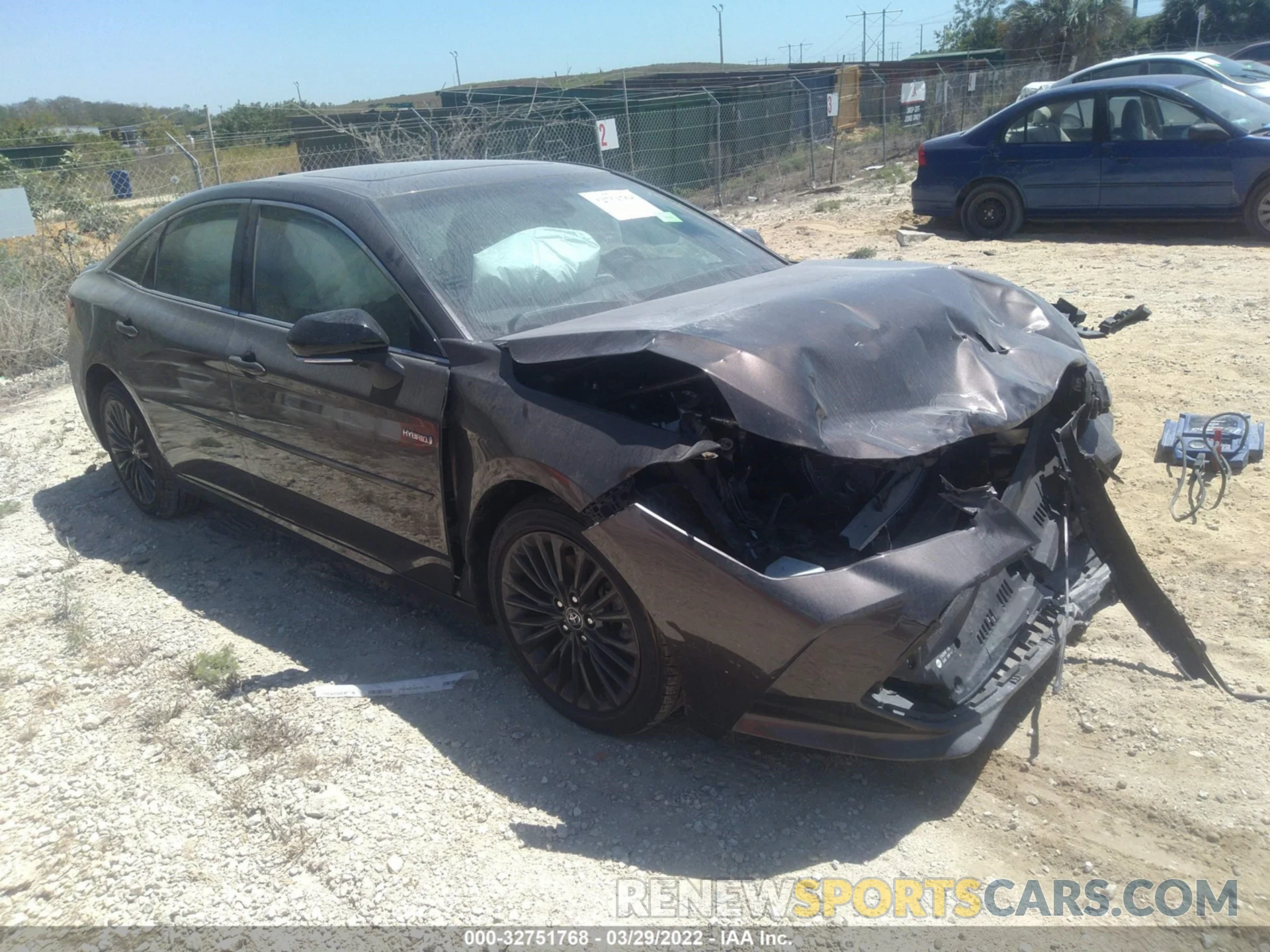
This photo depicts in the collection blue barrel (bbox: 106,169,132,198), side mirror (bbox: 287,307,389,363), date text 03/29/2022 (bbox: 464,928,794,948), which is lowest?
date text 03/29/2022 (bbox: 464,928,794,948)

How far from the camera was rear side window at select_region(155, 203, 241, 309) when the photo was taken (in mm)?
4363

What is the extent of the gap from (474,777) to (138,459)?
10.4 feet

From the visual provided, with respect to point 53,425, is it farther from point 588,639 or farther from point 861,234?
point 861,234

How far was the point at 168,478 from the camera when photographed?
5.09 m

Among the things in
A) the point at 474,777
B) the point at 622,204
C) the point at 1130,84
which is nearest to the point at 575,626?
the point at 474,777

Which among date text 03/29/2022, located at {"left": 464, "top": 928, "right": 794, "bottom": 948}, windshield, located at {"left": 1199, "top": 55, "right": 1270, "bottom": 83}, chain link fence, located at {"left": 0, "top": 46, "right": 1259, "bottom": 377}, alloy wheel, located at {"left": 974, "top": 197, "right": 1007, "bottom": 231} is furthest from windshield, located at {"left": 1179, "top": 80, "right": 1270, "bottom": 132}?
date text 03/29/2022, located at {"left": 464, "top": 928, "right": 794, "bottom": 948}

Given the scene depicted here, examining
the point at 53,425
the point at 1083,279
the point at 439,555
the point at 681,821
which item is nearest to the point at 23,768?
the point at 439,555

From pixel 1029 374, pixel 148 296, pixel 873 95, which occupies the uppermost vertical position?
pixel 873 95

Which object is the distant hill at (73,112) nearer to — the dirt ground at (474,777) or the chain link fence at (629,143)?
the chain link fence at (629,143)

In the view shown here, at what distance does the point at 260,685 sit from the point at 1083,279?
26.0 ft

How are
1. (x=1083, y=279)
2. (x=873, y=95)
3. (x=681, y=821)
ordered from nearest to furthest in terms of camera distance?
(x=681, y=821), (x=1083, y=279), (x=873, y=95)

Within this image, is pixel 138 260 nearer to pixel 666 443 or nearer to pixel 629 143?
pixel 666 443

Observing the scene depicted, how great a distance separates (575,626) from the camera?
3.17 m

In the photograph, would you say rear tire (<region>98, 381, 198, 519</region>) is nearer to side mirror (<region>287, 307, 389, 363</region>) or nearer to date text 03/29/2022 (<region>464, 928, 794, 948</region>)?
side mirror (<region>287, 307, 389, 363</region>)
